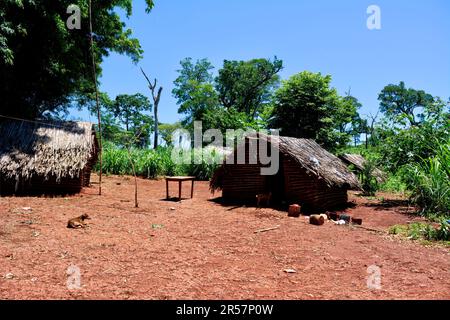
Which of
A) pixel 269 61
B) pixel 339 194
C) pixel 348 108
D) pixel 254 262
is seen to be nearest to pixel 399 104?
pixel 269 61

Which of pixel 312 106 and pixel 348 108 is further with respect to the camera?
pixel 348 108

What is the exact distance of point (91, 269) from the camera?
4.43 metres

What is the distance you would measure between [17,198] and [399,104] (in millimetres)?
59020

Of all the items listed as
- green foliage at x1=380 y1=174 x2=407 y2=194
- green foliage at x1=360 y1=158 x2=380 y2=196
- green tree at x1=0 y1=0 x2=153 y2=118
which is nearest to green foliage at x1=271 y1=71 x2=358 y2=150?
green foliage at x1=380 y1=174 x2=407 y2=194

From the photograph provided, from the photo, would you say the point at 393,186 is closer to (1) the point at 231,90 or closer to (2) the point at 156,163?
(2) the point at 156,163

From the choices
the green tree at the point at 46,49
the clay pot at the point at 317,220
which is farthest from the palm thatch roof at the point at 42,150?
the clay pot at the point at 317,220

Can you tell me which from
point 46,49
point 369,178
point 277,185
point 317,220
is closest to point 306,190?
point 277,185

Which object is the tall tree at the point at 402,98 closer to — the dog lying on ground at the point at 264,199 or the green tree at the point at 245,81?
the green tree at the point at 245,81

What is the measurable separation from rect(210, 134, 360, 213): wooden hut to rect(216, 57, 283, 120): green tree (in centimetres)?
2530

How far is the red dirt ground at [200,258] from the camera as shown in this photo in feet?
12.6

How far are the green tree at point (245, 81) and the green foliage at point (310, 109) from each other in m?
15.7

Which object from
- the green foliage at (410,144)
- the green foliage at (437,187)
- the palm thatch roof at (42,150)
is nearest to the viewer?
the green foliage at (437,187)

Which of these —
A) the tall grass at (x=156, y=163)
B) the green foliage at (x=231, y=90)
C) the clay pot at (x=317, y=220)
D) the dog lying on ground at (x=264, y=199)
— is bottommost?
the clay pot at (x=317, y=220)

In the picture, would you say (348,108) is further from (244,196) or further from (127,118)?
(127,118)
